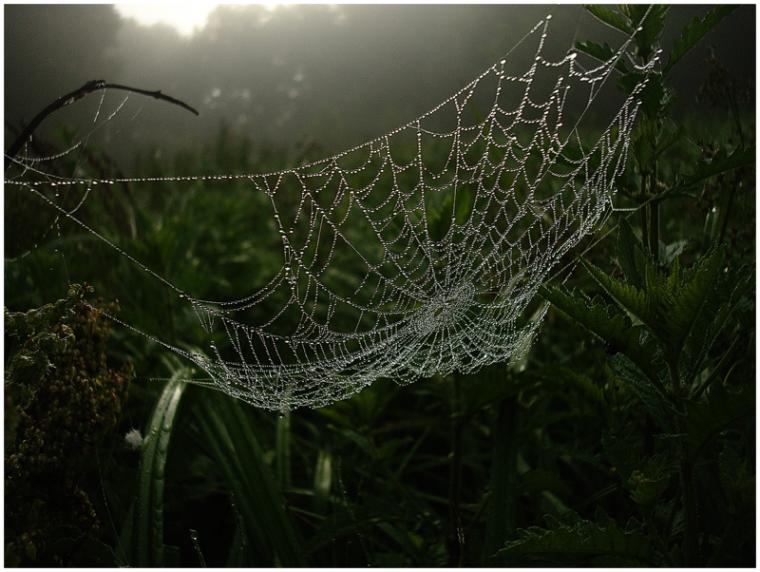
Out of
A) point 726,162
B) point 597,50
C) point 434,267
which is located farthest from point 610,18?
point 434,267

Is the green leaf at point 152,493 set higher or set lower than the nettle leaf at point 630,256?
lower

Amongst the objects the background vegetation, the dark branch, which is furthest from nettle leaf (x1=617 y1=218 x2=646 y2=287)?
the dark branch

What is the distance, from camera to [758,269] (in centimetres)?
129

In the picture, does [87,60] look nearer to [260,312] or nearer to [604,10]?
[260,312]

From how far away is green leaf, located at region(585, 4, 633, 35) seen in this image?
1520mm

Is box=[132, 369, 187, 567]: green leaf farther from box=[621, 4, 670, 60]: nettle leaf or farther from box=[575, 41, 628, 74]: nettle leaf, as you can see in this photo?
box=[621, 4, 670, 60]: nettle leaf

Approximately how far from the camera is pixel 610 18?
1534 millimetres

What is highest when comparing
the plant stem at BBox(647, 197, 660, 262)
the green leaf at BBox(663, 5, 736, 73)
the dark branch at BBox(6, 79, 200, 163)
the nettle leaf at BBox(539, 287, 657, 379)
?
the green leaf at BBox(663, 5, 736, 73)

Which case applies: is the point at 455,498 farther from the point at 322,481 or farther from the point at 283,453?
the point at 283,453

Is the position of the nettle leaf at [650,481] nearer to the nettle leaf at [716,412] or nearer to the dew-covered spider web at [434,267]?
the nettle leaf at [716,412]

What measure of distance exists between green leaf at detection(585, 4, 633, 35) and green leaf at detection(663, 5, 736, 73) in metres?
0.15

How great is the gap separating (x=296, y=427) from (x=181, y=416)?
30.9 inches

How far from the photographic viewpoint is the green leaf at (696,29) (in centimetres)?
139

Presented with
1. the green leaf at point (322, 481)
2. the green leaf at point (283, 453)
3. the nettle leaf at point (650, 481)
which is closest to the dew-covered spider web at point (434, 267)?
the green leaf at point (283, 453)
